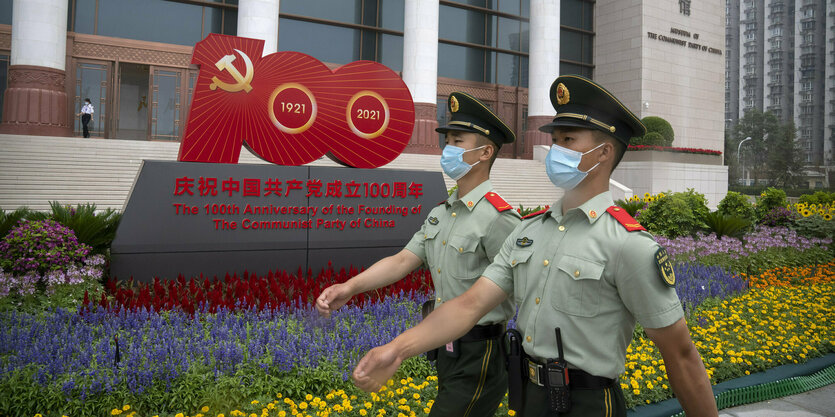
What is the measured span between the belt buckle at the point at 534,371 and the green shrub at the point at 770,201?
14.2m

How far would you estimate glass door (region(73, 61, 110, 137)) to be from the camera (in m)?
18.6

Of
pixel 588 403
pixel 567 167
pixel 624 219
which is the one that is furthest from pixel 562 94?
pixel 588 403

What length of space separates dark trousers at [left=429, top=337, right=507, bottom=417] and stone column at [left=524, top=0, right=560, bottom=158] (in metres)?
21.1

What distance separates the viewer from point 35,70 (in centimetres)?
1603

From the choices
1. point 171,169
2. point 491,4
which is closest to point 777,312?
point 171,169

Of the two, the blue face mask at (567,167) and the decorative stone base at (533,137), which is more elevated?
the decorative stone base at (533,137)

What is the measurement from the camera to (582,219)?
2.04 m

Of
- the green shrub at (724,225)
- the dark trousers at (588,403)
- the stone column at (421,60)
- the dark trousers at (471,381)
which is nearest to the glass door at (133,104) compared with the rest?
the stone column at (421,60)

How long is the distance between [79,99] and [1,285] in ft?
50.4

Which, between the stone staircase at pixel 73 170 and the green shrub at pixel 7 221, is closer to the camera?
the green shrub at pixel 7 221

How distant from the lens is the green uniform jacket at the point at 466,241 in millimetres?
2791

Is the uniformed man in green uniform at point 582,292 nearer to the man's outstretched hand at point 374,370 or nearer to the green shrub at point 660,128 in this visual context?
the man's outstretched hand at point 374,370

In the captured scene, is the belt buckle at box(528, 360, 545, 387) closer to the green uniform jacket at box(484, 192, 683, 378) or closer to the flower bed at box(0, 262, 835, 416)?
the green uniform jacket at box(484, 192, 683, 378)

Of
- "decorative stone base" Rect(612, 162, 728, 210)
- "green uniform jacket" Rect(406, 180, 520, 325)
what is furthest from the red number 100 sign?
"decorative stone base" Rect(612, 162, 728, 210)
